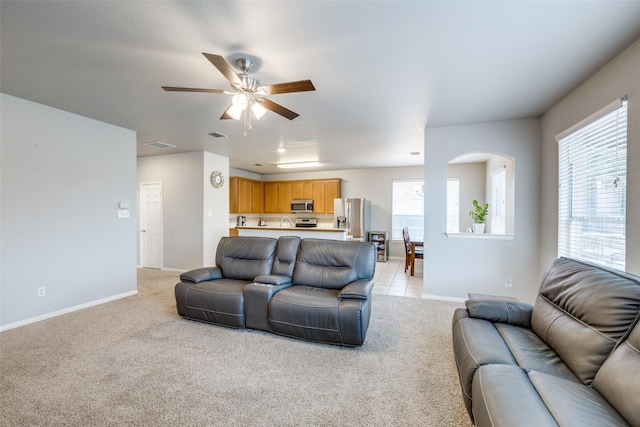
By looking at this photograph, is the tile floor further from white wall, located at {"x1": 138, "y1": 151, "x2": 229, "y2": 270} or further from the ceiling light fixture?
white wall, located at {"x1": 138, "y1": 151, "x2": 229, "y2": 270}

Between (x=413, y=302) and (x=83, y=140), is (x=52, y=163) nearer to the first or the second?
(x=83, y=140)

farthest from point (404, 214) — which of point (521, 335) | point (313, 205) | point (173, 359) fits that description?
point (173, 359)

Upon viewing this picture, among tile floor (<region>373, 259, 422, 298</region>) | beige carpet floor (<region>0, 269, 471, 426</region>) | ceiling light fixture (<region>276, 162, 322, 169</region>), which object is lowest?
tile floor (<region>373, 259, 422, 298</region>)

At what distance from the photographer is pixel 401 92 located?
9.95 ft

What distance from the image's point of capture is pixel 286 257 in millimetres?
3551

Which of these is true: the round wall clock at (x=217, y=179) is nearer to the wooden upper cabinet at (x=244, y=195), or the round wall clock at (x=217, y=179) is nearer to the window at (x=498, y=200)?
the wooden upper cabinet at (x=244, y=195)

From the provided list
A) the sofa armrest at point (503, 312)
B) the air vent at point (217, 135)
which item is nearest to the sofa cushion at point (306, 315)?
A: the sofa armrest at point (503, 312)

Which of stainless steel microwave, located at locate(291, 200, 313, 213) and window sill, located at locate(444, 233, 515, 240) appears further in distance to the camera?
stainless steel microwave, located at locate(291, 200, 313, 213)

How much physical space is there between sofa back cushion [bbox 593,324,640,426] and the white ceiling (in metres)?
1.94

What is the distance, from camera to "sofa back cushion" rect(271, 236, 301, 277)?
11.4ft

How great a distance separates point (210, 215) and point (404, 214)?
4.94 m

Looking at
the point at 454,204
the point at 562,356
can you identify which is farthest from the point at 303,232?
the point at 454,204

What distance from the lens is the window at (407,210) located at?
7.73 meters

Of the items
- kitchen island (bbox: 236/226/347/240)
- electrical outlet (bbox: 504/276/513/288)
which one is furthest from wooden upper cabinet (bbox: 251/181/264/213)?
electrical outlet (bbox: 504/276/513/288)
